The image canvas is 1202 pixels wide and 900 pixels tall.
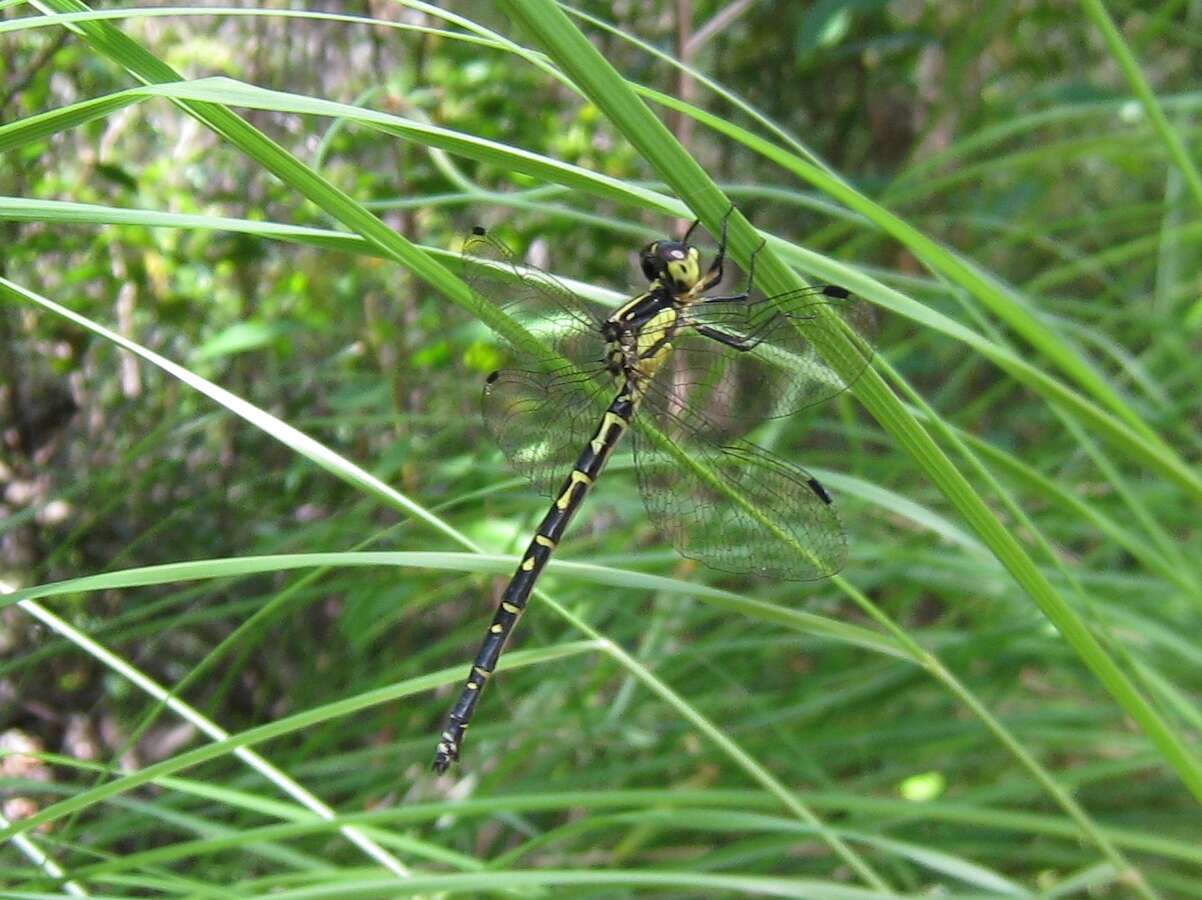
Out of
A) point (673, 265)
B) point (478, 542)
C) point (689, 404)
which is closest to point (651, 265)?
point (673, 265)

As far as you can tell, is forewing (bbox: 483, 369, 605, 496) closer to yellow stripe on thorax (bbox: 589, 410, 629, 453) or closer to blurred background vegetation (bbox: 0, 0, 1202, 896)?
yellow stripe on thorax (bbox: 589, 410, 629, 453)

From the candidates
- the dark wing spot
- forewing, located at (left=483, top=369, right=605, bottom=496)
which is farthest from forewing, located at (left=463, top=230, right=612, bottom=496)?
the dark wing spot

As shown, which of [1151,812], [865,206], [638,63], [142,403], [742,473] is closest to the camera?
[865,206]

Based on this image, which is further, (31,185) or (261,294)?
(261,294)

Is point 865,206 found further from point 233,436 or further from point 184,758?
point 233,436

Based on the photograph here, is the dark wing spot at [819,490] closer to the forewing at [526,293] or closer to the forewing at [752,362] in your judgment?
the forewing at [752,362]

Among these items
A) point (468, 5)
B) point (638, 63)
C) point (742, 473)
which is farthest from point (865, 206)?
point (468, 5)

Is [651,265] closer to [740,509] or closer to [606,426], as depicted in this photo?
[606,426]

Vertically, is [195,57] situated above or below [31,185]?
above
